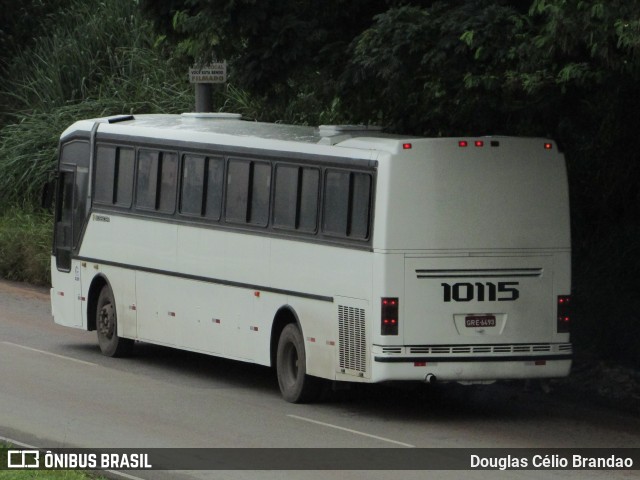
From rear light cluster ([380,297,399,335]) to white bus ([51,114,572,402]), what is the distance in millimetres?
15

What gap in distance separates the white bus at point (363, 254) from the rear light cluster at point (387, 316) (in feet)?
0.05

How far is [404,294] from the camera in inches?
559

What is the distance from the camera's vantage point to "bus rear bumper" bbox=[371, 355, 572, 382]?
46.4ft

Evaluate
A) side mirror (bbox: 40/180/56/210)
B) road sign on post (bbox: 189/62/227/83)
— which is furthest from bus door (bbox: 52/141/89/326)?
road sign on post (bbox: 189/62/227/83)

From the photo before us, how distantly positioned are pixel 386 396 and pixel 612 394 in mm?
2345

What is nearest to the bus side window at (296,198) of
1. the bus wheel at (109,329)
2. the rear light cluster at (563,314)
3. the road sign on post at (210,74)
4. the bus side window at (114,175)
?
the rear light cluster at (563,314)

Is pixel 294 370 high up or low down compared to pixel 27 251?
up

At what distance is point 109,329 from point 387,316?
558cm

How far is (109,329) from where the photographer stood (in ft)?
61.5

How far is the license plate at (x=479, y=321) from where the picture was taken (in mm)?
14414

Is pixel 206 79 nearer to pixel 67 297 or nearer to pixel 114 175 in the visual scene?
pixel 114 175

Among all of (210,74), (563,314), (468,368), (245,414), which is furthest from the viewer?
(210,74)

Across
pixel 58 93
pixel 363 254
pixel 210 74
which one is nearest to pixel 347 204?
pixel 363 254

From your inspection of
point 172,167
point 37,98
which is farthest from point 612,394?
point 37,98
